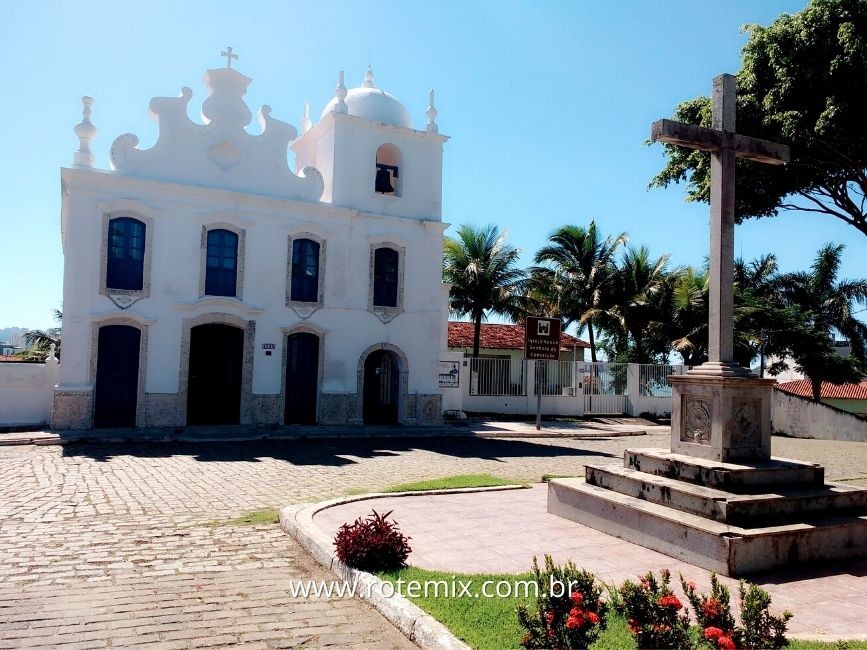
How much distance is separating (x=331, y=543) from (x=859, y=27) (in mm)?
13098

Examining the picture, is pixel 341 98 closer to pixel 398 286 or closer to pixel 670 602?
pixel 398 286

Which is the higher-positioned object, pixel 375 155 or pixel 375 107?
pixel 375 107

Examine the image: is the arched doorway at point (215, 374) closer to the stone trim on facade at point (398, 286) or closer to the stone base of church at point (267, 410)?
the stone base of church at point (267, 410)

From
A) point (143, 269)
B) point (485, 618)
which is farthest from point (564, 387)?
point (485, 618)

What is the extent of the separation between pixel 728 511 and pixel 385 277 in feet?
51.5

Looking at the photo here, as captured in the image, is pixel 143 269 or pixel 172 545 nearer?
pixel 172 545

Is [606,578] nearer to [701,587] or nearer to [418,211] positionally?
[701,587]

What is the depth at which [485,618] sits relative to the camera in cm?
452

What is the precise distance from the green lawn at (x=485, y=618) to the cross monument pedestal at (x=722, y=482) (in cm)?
173

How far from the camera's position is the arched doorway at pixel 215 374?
59.8 feet

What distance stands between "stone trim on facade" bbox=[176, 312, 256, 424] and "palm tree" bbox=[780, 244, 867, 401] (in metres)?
22.0

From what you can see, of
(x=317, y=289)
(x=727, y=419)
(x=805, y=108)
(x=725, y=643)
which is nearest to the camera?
(x=725, y=643)

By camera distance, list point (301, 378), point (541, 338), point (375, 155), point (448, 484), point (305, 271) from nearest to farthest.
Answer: point (448, 484), point (301, 378), point (305, 271), point (375, 155), point (541, 338)

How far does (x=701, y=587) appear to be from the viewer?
546 centimetres
